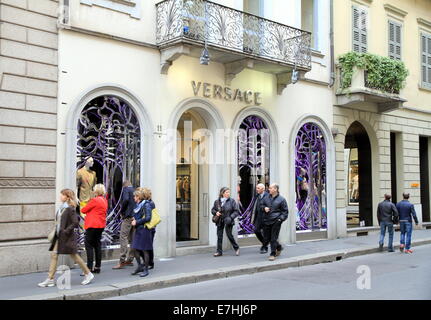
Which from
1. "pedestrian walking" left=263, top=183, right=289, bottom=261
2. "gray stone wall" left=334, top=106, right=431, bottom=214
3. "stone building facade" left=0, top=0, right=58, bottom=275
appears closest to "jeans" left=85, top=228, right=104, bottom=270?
"stone building facade" left=0, top=0, right=58, bottom=275

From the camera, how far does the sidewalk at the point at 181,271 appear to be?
8406 mm

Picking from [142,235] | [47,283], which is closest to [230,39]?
[142,235]

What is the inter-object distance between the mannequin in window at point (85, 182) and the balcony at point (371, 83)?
367 inches

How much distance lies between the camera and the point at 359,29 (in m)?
18.4

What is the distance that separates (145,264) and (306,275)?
326 cm

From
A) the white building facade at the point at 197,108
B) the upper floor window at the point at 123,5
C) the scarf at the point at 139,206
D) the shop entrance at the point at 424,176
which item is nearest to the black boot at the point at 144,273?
the scarf at the point at 139,206

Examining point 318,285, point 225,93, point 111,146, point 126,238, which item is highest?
point 225,93

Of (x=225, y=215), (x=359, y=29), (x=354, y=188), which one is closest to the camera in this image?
(x=225, y=215)

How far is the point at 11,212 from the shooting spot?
32.5 ft

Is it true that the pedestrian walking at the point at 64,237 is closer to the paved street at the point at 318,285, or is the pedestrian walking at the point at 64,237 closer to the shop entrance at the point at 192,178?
the paved street at the point at 318,285

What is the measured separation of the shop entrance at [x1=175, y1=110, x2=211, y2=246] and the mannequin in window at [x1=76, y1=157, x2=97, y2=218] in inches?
119

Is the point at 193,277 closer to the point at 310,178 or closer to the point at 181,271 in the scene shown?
the point at 181,271

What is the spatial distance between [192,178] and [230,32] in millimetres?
3991
